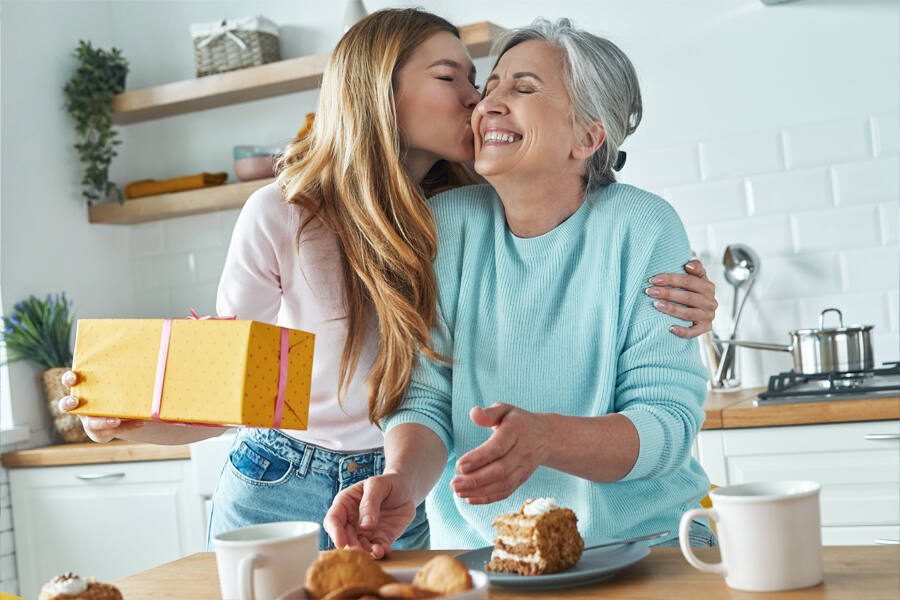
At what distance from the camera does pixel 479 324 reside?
4.82ft

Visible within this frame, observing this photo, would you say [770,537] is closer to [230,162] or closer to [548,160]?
[548,160]

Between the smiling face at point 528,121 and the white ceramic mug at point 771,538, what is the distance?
705 mm

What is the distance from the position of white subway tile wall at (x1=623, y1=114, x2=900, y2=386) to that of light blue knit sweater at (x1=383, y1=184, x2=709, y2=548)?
5.36ft

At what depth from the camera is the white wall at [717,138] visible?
2.90m

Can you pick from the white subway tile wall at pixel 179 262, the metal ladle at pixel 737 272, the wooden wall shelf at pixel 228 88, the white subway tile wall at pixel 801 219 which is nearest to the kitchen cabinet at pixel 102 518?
the white subway tile wall at pixel 179 262

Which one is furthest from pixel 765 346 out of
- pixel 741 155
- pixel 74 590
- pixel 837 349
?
pixel 74 590

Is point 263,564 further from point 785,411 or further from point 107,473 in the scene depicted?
point 107,473

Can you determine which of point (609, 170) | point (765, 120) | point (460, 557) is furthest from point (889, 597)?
point (765, 120)

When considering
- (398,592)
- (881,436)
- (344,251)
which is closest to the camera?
(398,592)

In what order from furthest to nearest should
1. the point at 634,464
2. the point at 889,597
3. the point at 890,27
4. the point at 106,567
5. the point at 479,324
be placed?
the point at 106,567, the point at 890,27, the point at 479,324, the point at 634,464, the point at 889,597

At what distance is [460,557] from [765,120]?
226 cm

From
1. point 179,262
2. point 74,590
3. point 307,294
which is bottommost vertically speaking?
point 74,590

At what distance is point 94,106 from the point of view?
3.54 meters

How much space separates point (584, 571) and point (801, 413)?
1581 mm
